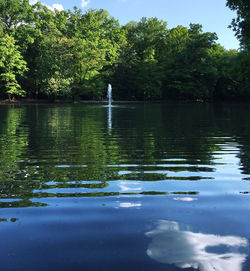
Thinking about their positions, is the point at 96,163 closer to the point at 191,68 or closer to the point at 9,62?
the point at 9,62

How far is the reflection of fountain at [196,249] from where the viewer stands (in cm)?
311

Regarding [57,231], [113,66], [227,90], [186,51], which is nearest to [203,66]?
[186,51]

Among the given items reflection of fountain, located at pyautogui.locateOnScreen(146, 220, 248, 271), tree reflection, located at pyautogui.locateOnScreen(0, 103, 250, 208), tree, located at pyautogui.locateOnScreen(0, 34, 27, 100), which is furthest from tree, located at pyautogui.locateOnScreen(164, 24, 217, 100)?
reflection of fountain, located at pyautogui.locateOnScreen(146, 220, 248, 271)

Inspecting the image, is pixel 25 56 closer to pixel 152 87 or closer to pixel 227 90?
pixel 152 87

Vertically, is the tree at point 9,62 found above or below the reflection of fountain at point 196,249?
above

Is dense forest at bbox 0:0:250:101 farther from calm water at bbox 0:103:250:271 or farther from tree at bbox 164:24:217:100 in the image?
calm water at bbox 0:103:250:271

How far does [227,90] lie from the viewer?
3017 inches

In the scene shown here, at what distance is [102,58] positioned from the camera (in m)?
65.0

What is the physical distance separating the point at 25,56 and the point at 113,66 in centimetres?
1825

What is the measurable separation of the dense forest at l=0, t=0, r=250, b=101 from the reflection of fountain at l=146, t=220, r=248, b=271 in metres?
56.6

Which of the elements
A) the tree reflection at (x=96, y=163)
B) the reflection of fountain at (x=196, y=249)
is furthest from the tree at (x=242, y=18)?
the reflection of fountain at (x=196, y=249)

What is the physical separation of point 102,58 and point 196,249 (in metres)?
63.9

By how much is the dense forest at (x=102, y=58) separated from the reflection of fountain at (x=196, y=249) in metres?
56.6

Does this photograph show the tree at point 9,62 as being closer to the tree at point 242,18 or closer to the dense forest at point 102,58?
the dense forest at point 102,58
